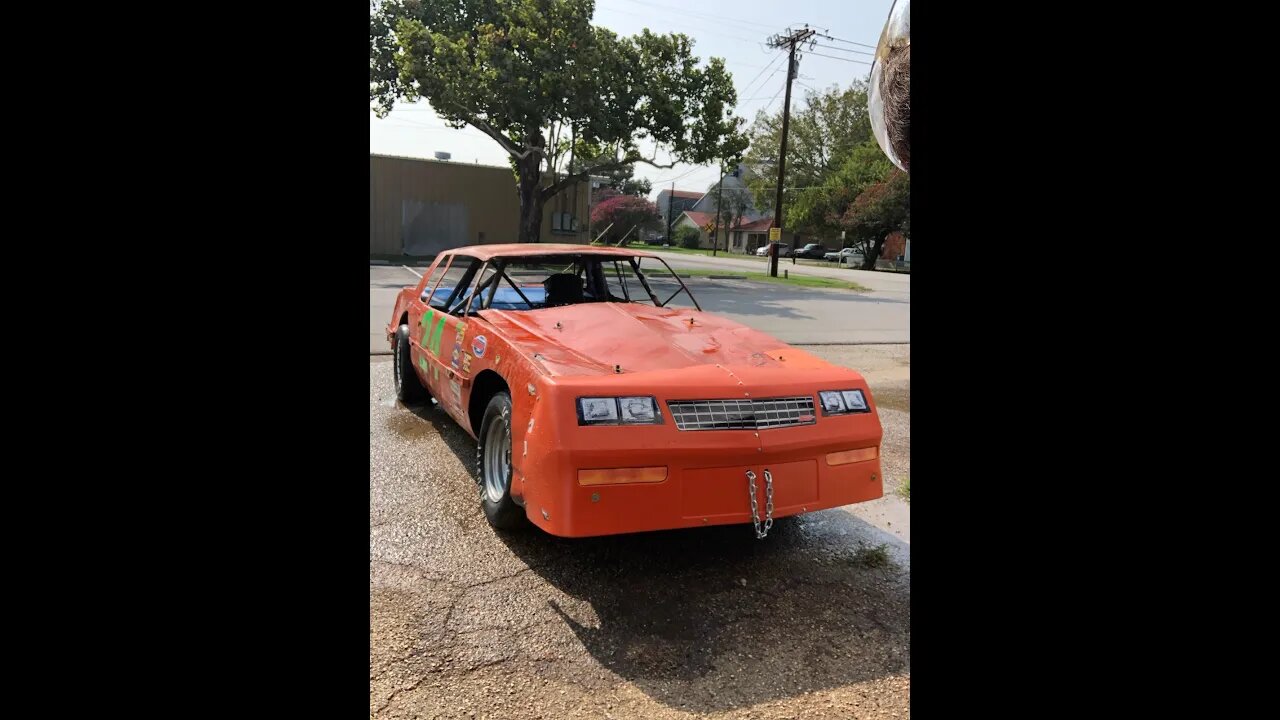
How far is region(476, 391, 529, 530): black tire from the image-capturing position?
11.1 feet

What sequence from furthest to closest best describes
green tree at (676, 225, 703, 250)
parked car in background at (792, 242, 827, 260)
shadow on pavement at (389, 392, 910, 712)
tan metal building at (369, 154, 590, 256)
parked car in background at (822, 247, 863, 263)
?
green tree at (676, 225, 703, 250) < parked car in background at (792, 242, 827, 260) < parked car in background at (822, 247, 863, 263) < tan metal building at (369, 154, 590, 256) < shadow on pavement at (389, 392, 910, 712)

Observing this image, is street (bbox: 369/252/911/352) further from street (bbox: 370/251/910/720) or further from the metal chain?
the metal chain

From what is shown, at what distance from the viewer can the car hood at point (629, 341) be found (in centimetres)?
323

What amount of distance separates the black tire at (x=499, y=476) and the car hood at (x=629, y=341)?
310mm

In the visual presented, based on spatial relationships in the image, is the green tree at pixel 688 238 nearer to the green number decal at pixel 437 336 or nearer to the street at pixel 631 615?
the green number decal at pixel 437 336

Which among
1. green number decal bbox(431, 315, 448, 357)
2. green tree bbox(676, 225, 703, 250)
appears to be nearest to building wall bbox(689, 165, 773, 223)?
green tree bbox(676, 225, 703, 250)

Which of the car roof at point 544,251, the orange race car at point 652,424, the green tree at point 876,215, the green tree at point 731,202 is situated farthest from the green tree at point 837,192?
the orange race car at point 652,424

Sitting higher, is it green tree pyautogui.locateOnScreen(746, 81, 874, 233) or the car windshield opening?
green tree pyautogui.locateOnScreen(746, 81, 874, 233)

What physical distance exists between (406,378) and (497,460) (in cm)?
263

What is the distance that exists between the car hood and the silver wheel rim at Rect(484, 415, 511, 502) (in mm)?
408

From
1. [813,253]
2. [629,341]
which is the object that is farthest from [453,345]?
[813,253]
